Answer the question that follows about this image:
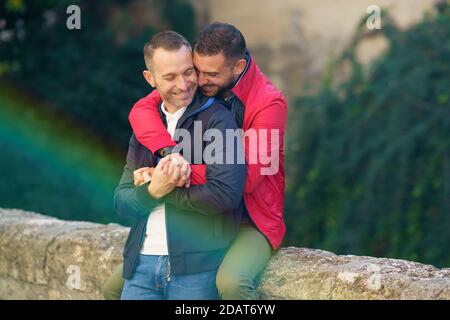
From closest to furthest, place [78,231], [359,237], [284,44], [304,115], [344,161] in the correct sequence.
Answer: [78,231], [359,237], [344,161], [304,115], [284,44]

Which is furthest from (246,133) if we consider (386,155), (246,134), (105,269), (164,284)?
(386,155)

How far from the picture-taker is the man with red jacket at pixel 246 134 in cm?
287

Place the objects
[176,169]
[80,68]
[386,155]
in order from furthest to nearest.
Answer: [80,68]
[386,155]
[176,169]

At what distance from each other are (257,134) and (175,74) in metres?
0.33

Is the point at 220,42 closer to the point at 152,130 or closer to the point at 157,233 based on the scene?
the point at 152,130

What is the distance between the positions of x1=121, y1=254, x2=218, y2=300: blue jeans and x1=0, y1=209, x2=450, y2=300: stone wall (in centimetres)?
35

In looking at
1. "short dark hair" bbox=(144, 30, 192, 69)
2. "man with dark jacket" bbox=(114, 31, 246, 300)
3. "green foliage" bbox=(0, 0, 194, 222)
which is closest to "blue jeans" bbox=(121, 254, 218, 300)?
"man with dark jacket" bbox=(114, 31, 246, 300)

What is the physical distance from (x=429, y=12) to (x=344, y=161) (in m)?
1.74

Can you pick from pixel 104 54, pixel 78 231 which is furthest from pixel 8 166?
pixel 78 231

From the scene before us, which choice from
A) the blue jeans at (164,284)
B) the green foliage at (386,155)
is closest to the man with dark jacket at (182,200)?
the blue jeans at (164,284)

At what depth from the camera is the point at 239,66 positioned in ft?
9.80

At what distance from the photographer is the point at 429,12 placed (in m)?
8.84

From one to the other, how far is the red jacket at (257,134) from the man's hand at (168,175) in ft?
0.28
